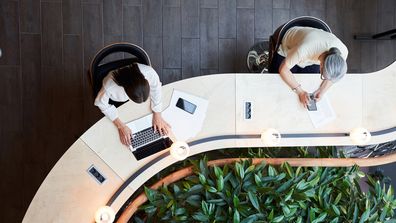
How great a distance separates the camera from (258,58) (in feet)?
12.8

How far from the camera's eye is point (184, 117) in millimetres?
2977

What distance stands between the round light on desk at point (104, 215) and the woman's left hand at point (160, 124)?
0.65 meters

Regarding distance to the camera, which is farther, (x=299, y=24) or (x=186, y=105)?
(x=299, y=24)

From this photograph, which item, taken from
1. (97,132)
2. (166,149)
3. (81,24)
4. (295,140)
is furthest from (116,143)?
(81,24)

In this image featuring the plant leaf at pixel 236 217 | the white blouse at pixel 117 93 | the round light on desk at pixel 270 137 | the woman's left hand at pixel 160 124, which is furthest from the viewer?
the round light on desk at pixel 270 137

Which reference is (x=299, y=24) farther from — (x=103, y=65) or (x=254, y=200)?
(x=103, y=65)

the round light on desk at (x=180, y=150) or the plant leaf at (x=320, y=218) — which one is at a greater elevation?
the round light on desk at (x=180, y=150)

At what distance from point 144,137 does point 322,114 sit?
1.34 meters

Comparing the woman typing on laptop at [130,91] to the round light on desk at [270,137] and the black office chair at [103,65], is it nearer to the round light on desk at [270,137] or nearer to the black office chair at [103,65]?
the black office chair at [103,65]

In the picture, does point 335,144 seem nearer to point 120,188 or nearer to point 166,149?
point 166,149

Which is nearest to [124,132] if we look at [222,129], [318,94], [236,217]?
[222,129]

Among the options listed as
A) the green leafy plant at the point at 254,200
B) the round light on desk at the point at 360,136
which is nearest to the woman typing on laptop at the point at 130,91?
the green leafy plant at the point at 254,200

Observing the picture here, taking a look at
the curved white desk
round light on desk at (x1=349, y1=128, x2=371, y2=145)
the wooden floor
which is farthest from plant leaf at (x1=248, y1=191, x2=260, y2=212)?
the wooden floor

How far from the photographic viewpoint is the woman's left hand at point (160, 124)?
2.90 m
